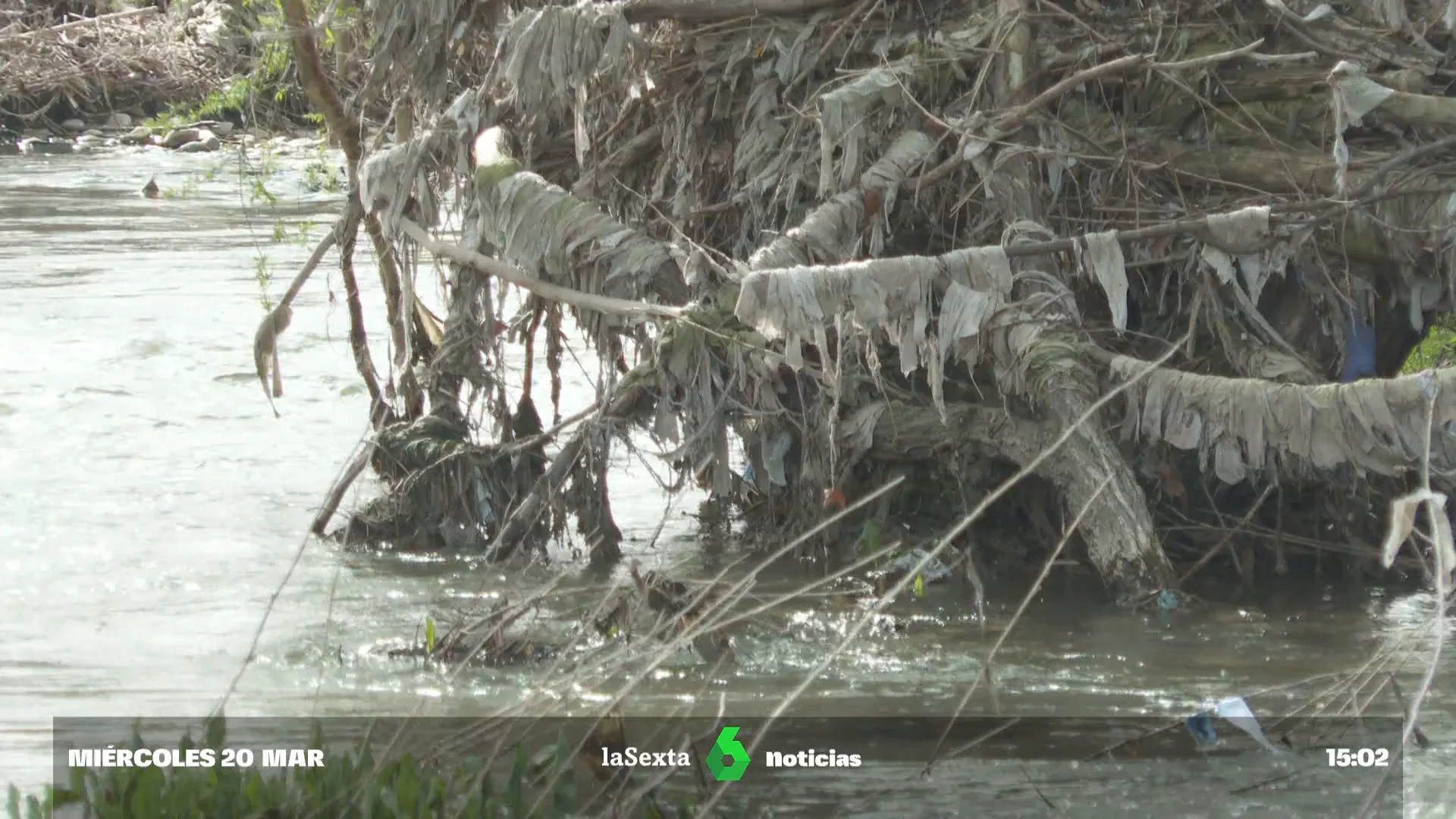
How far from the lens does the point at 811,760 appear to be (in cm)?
547

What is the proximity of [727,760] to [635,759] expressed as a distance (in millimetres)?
403

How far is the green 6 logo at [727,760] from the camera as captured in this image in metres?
5.16

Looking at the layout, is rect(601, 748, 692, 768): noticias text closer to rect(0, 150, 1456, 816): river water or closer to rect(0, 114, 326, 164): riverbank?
rect(0, 150, 1456, 816): river water

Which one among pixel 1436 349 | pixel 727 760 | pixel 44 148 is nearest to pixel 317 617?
pixel 727 760

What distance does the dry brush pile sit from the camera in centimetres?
598

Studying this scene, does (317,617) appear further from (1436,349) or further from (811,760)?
(1436,349)

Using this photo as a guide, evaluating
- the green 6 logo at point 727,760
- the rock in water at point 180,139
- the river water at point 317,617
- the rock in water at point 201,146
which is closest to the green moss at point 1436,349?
the river water at point 317,617

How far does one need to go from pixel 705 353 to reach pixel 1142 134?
195 cm

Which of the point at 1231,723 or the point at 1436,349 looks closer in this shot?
the point at 1231,723

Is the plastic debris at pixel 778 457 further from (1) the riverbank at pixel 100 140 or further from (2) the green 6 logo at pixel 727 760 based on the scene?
(1) the riverbank at pixel 100 140

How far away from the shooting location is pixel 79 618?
290 inches

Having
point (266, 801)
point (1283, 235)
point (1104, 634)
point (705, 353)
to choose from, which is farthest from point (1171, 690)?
point (266, 801)

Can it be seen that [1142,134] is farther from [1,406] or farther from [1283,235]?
[1,406]

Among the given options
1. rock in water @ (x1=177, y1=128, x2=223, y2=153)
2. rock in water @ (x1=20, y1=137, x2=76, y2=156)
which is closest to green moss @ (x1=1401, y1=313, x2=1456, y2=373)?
rock in water @ (x1=177, y1=128, x2=223, y2=153)
